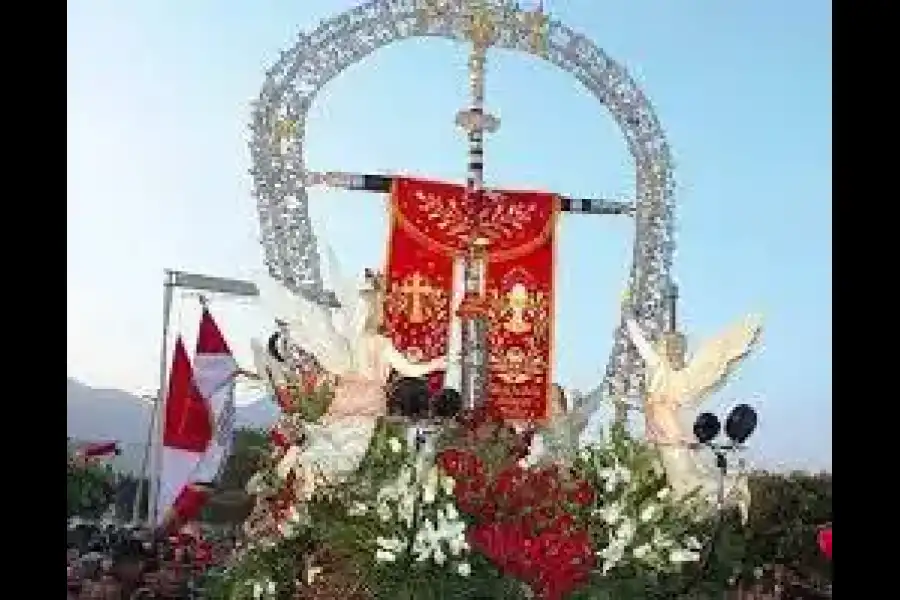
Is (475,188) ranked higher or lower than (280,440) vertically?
higher

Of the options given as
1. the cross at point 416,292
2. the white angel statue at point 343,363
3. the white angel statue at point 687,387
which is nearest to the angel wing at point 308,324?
the white angel statue at point 343,363

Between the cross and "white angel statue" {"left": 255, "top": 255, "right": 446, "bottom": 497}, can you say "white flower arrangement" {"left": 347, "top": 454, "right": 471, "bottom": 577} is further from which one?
the cross

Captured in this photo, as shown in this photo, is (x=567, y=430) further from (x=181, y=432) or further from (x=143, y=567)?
(x=181, y=432)

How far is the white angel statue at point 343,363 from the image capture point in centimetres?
1002

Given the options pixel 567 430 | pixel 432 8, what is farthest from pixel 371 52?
pixel 567 430

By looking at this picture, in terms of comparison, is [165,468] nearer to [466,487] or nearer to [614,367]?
[614,367]

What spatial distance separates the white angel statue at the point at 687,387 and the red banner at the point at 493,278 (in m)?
8.33

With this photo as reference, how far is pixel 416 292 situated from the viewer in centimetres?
2045

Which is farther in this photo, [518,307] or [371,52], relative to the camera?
[518,307]

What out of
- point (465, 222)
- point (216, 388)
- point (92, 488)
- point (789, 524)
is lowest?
point (92, 488)

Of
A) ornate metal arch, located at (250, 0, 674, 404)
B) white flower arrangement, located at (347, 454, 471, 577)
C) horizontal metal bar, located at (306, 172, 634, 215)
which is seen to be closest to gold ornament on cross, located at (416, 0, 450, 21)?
ornate metal arch, located at (250, 0, 674, 404)

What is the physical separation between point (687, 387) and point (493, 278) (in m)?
9.69

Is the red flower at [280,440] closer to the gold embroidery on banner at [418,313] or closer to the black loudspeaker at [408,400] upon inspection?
the black loudspeaker at [408,400]
